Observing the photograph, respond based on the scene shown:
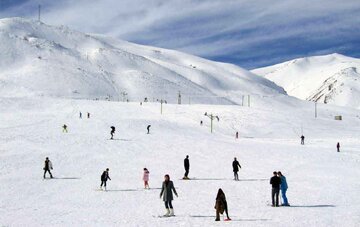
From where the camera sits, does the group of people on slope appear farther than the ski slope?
Yes

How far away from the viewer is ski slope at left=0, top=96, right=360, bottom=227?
732 inches

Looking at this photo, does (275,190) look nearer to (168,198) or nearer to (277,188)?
(277,188)

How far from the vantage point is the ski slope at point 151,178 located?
18.6 metres

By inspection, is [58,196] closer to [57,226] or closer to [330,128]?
[57,226]

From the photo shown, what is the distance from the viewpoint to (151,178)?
30.0m

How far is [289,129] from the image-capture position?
8681cm

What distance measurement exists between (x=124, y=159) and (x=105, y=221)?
20051 mm

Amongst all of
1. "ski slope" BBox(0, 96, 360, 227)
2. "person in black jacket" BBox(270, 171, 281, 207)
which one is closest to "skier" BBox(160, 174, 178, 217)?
"ski slope" BBox(0, 96, 360, 227)

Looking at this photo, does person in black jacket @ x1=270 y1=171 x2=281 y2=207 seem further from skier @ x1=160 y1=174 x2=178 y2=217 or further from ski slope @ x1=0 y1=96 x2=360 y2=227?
skier @ x1=160 y1=174 x2=178 y2=217

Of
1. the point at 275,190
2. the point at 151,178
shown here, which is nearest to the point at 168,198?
the point at 275,190

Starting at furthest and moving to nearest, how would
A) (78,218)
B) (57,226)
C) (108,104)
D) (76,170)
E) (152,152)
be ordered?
1. (108,104)
2. (152,152)
3. (76,170)
4. (78,218)
5. (57,226)

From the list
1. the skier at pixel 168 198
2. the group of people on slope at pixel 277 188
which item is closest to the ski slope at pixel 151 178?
the skier at pixel 168 198

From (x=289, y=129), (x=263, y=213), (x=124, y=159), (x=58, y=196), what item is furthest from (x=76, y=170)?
(x=289, y=129)

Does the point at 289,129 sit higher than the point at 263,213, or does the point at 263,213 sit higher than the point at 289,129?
the point at 289,129
